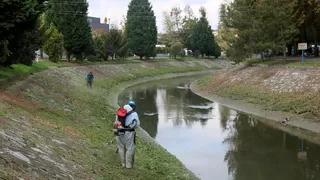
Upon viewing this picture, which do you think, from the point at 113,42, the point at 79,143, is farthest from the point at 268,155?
the point at 113,42

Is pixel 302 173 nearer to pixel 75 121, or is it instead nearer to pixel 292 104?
pixel 75 121

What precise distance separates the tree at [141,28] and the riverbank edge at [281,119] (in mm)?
38645

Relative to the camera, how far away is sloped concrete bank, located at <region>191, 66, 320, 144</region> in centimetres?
2242

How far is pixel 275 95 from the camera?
96.5 ft

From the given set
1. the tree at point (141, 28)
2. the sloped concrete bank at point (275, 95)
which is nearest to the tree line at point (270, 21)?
the sloped concrete bank at point (275, 95)

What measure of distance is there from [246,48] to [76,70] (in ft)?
66.9

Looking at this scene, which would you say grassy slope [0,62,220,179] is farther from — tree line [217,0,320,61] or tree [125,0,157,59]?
tree [125,0,157,59]

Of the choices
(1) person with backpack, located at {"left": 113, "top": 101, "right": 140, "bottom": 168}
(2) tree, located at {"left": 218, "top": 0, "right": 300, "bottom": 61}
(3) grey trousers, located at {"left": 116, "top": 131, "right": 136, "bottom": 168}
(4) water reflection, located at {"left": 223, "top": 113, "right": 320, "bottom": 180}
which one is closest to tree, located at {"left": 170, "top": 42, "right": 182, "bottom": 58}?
(2) tree, located at {"left": 218, "top": 0, "right": 300, "bottom": 61}

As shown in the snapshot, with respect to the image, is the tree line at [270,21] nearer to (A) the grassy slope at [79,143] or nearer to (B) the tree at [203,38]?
(A) the grassy slope at [79,143]

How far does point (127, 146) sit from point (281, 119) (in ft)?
51.6

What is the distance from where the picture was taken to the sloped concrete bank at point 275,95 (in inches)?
883

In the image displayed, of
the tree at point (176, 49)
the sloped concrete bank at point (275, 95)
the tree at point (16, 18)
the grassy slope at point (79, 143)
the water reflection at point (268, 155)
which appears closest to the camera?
the grassy slope at point (79, 143)

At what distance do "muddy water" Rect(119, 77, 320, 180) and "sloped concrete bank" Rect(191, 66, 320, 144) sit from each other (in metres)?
1.21

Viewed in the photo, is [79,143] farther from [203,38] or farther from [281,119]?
[203,38]
